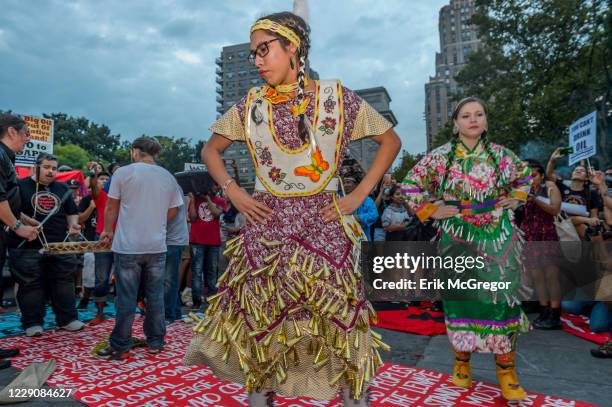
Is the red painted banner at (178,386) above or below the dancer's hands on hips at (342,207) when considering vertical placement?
below

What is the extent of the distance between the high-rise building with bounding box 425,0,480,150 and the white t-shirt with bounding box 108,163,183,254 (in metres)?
134

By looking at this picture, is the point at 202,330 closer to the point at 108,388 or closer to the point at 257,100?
the point at 257,100

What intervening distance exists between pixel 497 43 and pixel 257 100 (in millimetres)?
25351

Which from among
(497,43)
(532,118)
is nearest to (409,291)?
(532,118)

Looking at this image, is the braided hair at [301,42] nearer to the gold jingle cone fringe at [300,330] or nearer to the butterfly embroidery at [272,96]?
the butterfly embroidery at [272,96]

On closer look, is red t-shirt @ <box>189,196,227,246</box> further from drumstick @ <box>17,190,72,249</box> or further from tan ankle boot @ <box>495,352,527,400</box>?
tan ankle boot @ <box>495,352,527,400</box>

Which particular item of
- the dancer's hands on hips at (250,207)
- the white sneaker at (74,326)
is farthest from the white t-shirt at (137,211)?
the dancer's hands on hips at (250,207)

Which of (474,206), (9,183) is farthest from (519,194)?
(9,183)

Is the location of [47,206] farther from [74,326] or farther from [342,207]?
[342,207]

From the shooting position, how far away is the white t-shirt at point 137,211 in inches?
166

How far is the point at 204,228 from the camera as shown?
6.71 metres

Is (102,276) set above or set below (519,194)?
below

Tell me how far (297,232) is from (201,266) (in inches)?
200

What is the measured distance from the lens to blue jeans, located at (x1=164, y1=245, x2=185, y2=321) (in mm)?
5371
